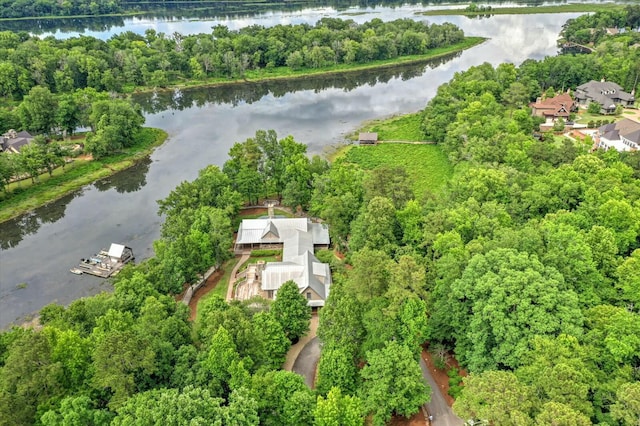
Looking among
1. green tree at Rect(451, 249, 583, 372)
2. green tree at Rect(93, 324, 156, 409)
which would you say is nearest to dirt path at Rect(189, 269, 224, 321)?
green tree at Rect(93, 324, 156, 409)

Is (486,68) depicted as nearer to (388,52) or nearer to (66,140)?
(388,52)

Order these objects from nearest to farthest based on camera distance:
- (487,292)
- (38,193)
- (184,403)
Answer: (184,403), (487,292), (38,193)

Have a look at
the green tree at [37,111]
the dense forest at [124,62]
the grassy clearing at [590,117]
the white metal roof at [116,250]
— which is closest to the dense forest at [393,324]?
the white metal roof at [116,250]

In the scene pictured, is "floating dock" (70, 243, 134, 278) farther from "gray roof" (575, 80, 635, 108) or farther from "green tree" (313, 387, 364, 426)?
"gray roof" (575, 80, 635, 108)

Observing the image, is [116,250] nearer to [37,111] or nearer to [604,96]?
[37,111]

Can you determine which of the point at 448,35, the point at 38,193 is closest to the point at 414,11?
the point at 448,35

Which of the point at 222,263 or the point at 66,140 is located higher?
the point at 66,140

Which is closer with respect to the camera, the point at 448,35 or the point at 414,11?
the point at 448,35
